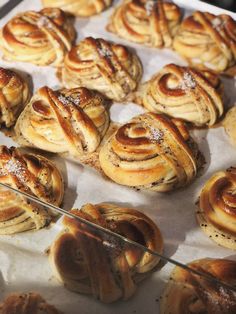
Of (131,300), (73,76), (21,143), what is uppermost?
(131,300)

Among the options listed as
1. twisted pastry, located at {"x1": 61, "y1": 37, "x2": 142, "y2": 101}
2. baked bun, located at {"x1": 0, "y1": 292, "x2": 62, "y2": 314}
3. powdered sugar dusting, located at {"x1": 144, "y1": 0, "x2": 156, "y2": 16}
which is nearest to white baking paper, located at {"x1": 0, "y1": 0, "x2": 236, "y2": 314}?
baked bun, located at {"x1": 0, "y1": 292, "x2": 62, "y2": 314}

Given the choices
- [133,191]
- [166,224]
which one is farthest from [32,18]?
[166,224]

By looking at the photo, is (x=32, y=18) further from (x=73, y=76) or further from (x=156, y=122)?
(x=156, y=122)

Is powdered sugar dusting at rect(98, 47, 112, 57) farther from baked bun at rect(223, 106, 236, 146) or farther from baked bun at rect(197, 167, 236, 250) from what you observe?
baked bun at rect(197, 167, 236, 250)

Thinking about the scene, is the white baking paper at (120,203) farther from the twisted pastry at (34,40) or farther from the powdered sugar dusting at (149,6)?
the powdered sugar dusting at (149,6)

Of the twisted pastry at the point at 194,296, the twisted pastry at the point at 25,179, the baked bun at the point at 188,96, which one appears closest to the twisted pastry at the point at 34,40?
the baked bun at the point at 188,96

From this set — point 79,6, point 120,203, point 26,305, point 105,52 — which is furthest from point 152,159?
point 79,6
